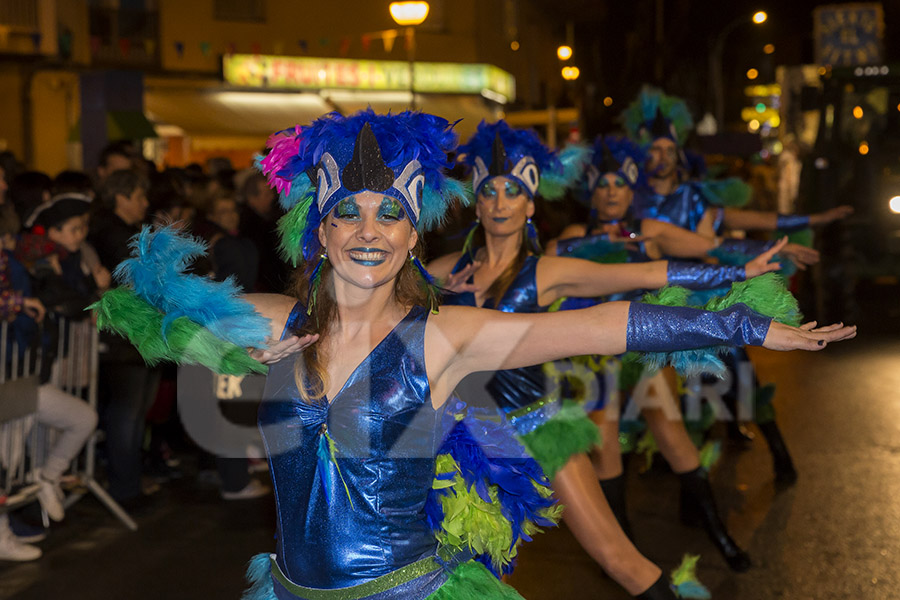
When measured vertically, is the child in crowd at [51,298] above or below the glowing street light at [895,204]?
below

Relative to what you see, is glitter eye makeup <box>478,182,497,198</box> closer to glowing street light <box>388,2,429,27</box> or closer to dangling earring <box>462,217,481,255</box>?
dangling earring <box>462,217,481,255</box>

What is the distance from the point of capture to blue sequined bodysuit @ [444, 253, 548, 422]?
4098 mm

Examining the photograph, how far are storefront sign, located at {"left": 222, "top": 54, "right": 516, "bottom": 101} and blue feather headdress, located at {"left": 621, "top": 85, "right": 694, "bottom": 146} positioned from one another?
13.3m

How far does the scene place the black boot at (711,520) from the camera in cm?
516

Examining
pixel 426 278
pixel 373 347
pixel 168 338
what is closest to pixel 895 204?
pixel 426 278

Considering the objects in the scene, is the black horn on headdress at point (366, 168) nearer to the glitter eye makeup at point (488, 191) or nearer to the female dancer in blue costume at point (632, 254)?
the glitter eye makeup at point (488, 191)

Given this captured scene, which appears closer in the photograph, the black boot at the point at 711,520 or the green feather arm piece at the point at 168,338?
the green feather arm piece at the point at 168,338

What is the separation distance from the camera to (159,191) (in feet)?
26.2

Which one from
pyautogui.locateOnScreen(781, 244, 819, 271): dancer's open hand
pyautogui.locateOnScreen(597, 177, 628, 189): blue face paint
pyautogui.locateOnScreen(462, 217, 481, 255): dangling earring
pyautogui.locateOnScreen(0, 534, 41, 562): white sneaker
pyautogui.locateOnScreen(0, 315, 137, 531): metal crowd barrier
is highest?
pyautogui.locateOnScreen(597, 177, 628, 189): blue face paint

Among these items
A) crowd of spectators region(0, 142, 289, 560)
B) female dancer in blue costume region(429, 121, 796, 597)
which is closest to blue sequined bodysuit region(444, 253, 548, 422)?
female dancer in blue costume region(429, 121, 796, 597)

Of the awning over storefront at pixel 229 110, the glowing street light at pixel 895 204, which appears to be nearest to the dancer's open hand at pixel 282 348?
the glowing street light at pixel 895 204

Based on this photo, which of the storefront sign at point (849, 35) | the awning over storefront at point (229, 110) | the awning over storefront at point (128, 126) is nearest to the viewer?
the awning over storefront at point (128, 126)

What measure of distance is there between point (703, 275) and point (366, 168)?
1692 millimetres

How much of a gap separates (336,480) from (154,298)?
64cm
